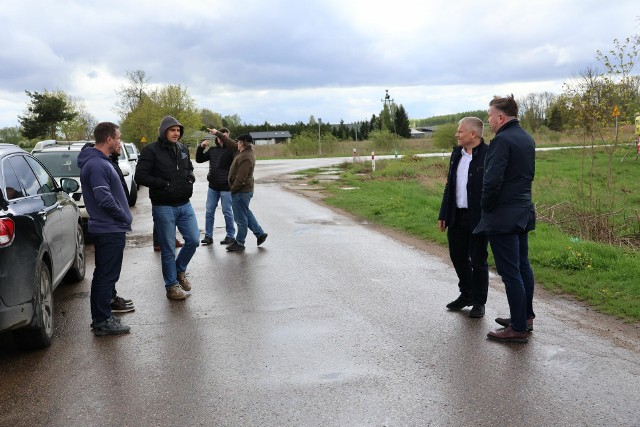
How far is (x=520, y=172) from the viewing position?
5.13 m

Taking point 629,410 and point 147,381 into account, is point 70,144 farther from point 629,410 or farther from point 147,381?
point 629,410

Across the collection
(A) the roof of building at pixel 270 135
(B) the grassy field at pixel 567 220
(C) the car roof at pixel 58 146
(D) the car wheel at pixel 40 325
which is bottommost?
(B) the grassy field at pixel 567 220

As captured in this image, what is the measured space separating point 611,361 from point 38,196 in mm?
5286

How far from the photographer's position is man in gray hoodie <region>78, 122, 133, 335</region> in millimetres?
5617

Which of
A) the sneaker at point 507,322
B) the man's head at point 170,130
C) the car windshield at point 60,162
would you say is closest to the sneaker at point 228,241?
the man's head at point 170,130

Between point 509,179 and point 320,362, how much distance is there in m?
2.19

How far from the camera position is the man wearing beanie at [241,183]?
31.9 feet

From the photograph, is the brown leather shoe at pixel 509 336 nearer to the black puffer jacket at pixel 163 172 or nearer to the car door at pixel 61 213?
the black puffer jacket at pixel 163 172

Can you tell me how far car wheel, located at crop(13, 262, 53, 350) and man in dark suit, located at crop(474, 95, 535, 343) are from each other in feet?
12.4

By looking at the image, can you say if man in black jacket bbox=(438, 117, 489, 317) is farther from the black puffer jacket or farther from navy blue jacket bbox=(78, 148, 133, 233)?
navy blue jacket bbox=(78, 148, 133, 233)

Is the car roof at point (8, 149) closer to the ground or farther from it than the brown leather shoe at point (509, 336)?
farther from it

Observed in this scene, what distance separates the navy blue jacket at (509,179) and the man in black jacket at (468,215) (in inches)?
23.3

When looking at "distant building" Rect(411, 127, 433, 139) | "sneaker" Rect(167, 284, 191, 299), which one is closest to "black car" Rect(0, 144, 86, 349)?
"sneaker" Rect(167, 284, 191, 299)

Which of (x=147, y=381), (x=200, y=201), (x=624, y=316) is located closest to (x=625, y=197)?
(x=200, y=201)
